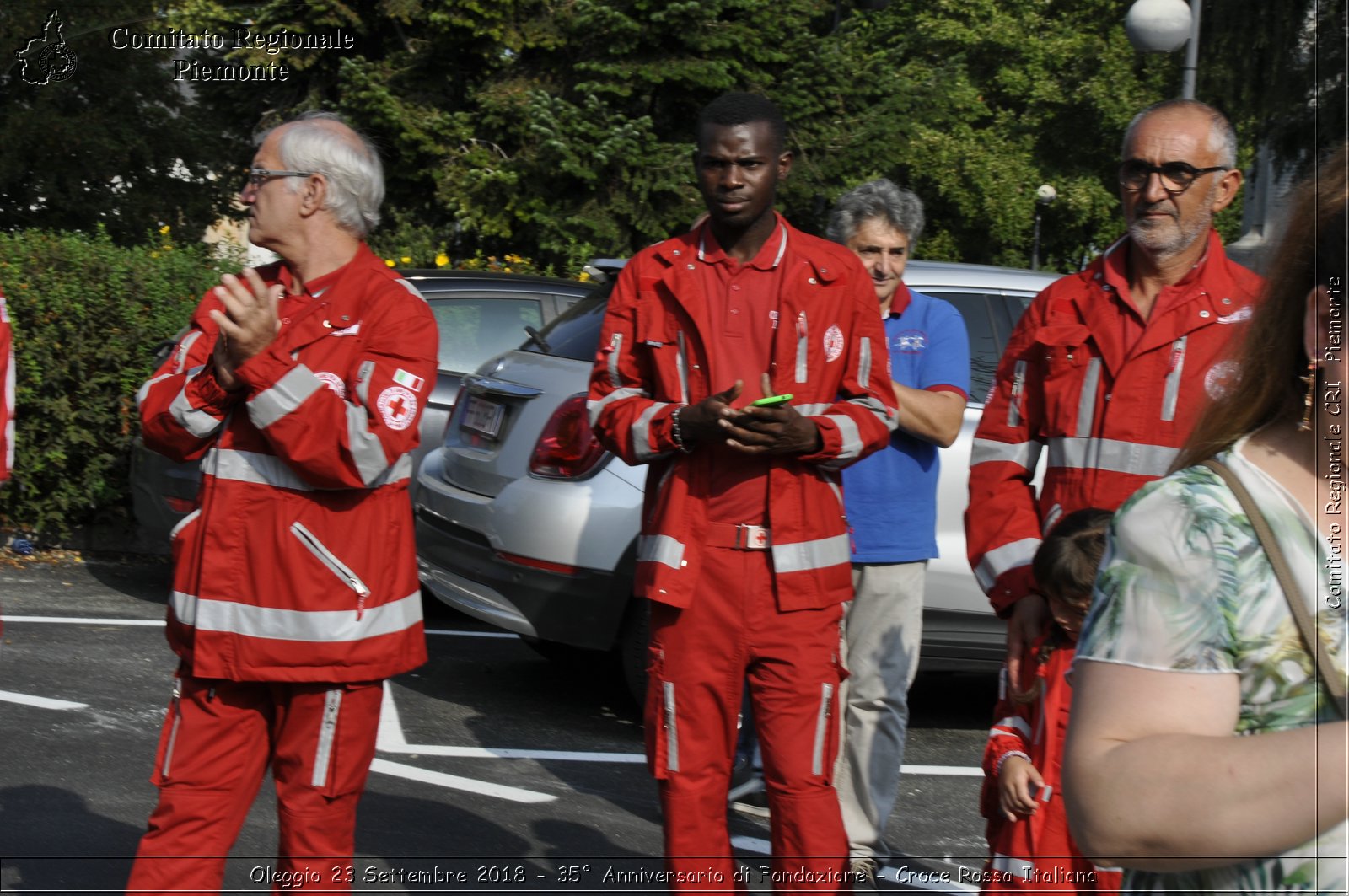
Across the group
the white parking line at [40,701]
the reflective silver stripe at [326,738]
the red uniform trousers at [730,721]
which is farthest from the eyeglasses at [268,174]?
the white parking line at [40,701]

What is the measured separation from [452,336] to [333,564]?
5.22 m

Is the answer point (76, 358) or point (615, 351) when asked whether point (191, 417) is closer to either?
point (615, 351)

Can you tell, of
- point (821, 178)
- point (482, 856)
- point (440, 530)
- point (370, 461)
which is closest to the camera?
point (370, 461)

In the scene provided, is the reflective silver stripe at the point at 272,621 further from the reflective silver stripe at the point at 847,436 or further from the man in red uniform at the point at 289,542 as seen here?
the reflective silver stripe at the point at 847,436

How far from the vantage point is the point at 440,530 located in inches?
261

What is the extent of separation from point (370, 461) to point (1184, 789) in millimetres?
2088

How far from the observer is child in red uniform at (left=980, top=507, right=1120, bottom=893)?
321 cm

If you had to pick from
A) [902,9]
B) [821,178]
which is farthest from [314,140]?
[902,9]

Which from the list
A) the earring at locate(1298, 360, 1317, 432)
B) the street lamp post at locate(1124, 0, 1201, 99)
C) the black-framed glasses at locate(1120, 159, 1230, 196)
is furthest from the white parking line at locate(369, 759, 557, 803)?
the street lamp post at locate(1124, 0, 1201, 99)

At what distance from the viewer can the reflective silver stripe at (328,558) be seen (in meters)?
3.25

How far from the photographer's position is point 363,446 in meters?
3.20

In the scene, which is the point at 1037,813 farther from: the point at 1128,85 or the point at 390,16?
the point at 1128,85

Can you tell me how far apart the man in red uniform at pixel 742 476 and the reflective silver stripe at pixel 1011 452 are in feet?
0.90

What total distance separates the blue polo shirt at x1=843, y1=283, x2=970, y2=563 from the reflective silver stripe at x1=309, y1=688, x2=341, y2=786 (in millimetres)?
2027
